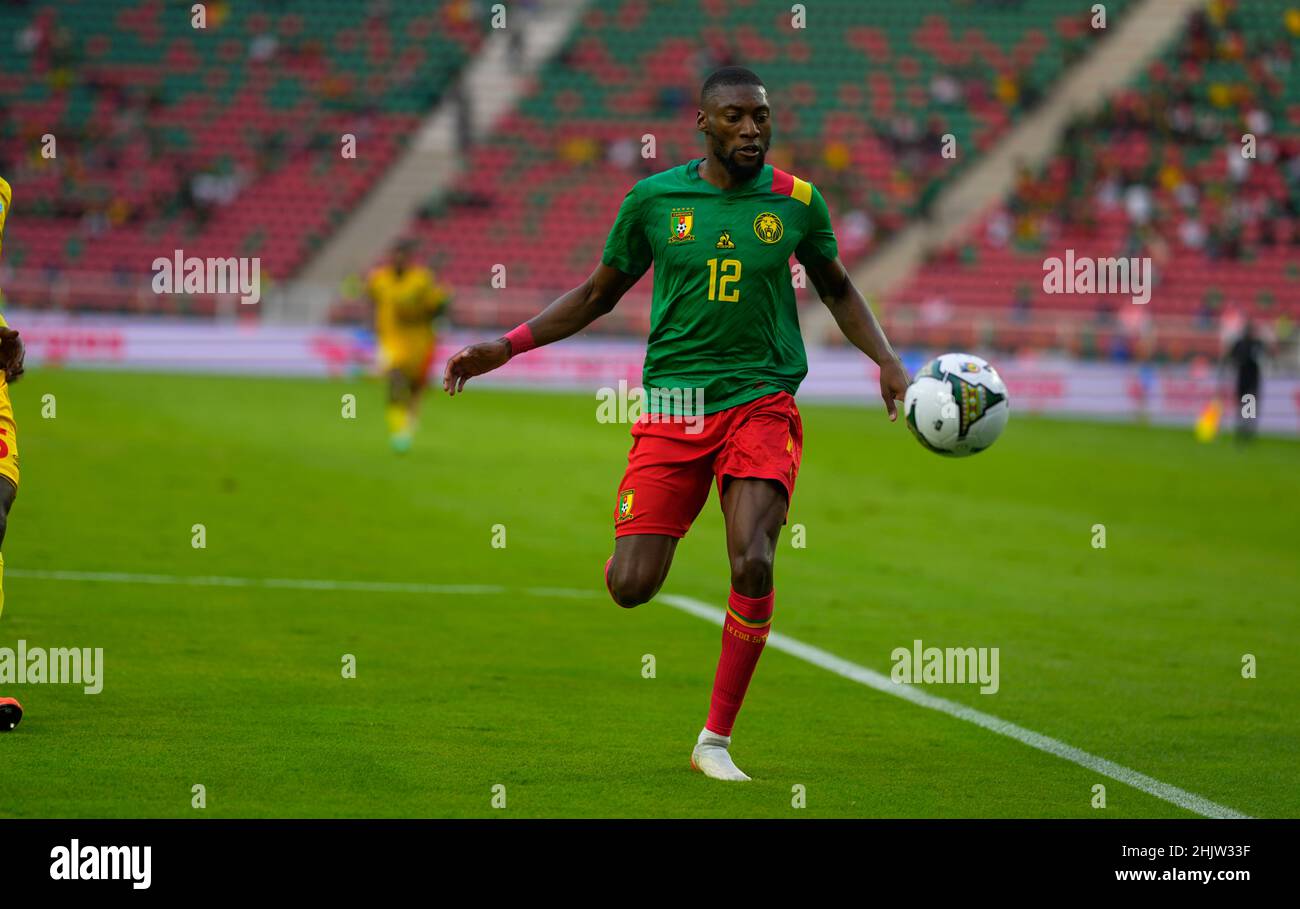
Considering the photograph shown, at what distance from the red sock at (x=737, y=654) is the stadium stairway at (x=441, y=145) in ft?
107

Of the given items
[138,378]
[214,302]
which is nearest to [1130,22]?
[214,302]

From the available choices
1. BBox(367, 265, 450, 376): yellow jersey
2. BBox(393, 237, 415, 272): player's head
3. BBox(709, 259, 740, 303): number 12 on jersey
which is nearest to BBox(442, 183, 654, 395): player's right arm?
BBox(709, 259, 740, 303): number 12 on jersey

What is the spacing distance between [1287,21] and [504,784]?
3864cm

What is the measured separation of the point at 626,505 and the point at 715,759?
1008mm

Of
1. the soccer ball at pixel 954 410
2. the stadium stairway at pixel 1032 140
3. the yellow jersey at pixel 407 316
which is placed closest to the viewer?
the soccer ball at pixel 954 410

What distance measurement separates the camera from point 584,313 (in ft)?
23.8

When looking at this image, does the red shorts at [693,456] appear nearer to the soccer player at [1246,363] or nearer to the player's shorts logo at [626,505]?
the player's shorts logo at [626,505]

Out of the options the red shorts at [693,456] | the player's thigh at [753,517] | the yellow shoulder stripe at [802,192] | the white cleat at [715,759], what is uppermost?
the yellow shoulder stripe at [802,192]

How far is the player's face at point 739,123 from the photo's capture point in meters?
6.72

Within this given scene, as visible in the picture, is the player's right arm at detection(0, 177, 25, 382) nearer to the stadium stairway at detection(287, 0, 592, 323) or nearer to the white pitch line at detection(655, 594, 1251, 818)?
the white pitch line at detection(655, 594, 1251, 818)

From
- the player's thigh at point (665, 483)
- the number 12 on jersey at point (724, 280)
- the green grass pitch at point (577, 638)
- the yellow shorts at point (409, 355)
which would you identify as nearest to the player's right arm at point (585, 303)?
the number 12 on jersey at point (724, 280)

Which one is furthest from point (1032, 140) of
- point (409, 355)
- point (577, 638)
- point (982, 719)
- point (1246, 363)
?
point (982, 719)

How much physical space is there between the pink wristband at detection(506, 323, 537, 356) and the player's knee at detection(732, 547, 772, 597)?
1.21m

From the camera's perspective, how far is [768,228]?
686 cm
